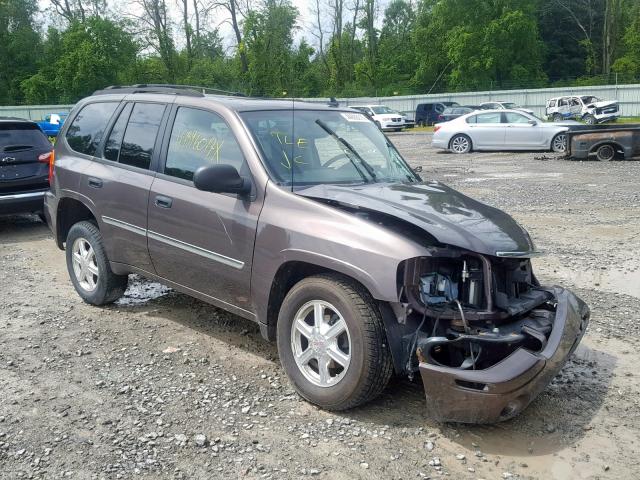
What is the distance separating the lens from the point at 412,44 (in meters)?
64.8

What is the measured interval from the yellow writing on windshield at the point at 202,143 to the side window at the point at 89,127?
3.82ft

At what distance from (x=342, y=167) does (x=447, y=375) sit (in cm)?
187

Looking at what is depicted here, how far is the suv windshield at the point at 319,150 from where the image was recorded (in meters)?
4.47

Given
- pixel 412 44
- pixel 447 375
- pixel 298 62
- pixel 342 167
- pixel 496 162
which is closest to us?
pixel 447 375

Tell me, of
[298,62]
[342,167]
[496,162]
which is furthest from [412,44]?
[342,167]

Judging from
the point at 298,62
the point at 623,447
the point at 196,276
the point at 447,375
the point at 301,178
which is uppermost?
the point at 298,62

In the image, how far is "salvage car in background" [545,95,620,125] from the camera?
108 ft

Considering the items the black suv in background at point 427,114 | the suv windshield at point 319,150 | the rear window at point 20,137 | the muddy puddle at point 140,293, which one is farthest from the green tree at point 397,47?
the suv windshield at point 319,150

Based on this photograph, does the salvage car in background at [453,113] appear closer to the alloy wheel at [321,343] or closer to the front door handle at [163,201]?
the front door handle at [163,201]

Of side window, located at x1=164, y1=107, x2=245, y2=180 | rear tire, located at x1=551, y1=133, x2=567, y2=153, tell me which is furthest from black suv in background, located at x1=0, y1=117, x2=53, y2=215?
rear tire, located at x1=551, y1=133, x2=567, y2=153

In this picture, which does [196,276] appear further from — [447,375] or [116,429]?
[447,375]

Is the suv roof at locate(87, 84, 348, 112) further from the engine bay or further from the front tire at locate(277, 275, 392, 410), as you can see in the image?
the engine bay

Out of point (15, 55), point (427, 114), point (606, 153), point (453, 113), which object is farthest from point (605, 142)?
point (15, 55)

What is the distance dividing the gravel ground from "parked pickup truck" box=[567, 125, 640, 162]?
11800 mm
